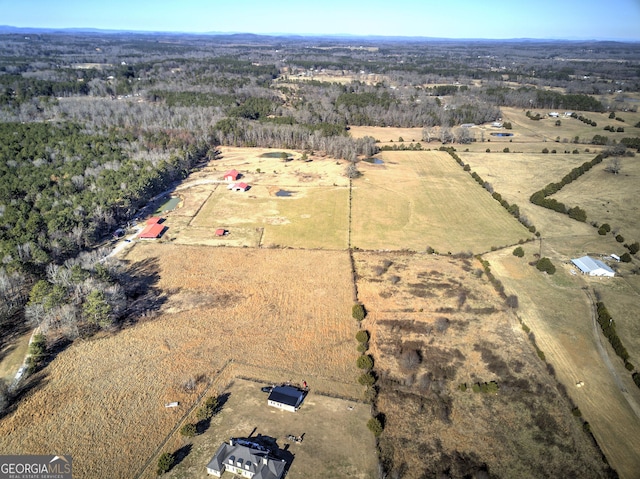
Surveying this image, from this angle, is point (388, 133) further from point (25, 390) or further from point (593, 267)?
point (25, 390)

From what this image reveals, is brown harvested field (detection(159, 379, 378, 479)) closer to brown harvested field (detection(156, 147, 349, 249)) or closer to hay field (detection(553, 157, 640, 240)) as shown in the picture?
brown harvested field (detection(156, 147, 349, 249))

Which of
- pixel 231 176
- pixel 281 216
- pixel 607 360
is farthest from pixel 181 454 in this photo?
pixel 231 176

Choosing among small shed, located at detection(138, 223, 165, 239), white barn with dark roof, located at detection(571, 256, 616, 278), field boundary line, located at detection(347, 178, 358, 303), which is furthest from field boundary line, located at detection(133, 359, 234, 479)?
white barn with dark roof, located at detection(571, 256, 616, 278)

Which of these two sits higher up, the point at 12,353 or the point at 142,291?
the point at 142,291

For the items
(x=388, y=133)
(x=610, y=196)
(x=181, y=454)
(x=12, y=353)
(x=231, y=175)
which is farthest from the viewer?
(x=388, y=133)

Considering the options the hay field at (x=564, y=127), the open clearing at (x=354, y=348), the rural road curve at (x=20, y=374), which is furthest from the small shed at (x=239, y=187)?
the hay field at (x=564, y=127)

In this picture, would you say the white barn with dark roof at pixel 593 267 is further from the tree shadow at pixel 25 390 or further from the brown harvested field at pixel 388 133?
the brown harvested field at pixel 388 133
